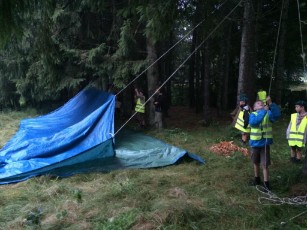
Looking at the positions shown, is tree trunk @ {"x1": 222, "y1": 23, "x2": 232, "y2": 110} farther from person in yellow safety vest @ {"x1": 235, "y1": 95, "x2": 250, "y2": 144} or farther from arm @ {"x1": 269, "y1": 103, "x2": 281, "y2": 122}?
arm @ {"x1": 269, "y1": 103, "x2": 281, "y2": 122}

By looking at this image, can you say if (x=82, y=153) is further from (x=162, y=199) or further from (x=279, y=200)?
(x=279, y=200)

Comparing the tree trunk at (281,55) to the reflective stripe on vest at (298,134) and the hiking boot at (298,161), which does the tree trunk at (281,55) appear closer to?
the reflective stripe on vest at (298,134)

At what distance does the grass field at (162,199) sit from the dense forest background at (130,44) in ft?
5.99

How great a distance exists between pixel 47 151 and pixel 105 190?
6.97 ft

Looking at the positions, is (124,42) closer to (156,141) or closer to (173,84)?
(156,141)

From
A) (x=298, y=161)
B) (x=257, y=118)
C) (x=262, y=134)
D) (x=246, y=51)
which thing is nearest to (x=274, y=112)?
(x=257, y=118)

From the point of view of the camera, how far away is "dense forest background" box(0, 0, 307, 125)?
6.40 meters

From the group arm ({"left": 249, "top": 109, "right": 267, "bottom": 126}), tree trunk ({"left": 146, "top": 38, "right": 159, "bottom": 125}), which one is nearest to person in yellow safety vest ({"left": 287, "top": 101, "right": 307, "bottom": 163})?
arm ({"left": 249, "top": 109, "right": 267, "bottom": 126})

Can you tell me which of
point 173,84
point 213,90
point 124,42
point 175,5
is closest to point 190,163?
point 175,5

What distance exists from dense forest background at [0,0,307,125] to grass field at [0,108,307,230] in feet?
5.99

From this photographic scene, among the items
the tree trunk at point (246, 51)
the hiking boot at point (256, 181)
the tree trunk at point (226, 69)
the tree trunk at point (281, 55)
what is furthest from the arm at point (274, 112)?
the tree trunk at point (226, 69)

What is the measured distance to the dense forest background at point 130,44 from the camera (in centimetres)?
640

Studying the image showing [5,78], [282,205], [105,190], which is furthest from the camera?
[5,78]

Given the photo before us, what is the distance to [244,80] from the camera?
32.6ft
